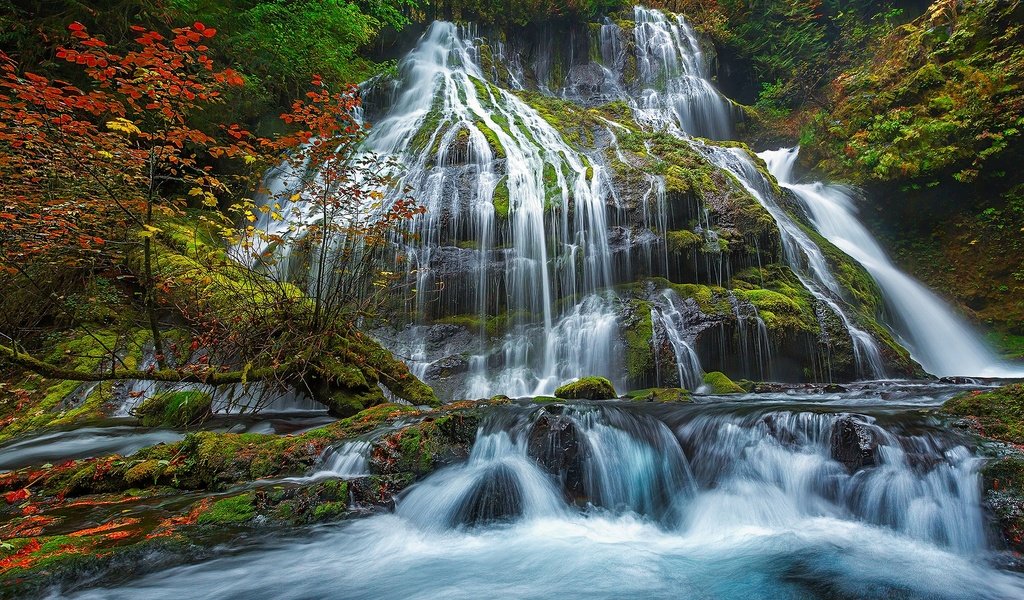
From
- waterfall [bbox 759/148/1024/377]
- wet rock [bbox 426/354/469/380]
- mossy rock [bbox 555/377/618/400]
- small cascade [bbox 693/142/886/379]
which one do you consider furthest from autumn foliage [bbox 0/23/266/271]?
waterfall [bbox 759/148/1024/377]

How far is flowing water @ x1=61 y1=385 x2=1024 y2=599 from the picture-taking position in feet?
9.55

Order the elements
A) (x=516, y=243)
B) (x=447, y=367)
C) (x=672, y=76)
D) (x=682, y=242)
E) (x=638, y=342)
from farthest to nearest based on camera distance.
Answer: (x=672, y=76), (x=516, y=243), (x=682, y=242), (x=447, y=367), (x=638, y=342)

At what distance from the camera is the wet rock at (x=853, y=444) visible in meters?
3.80

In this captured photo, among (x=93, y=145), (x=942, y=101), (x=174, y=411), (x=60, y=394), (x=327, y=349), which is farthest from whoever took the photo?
(x=942, y=101)

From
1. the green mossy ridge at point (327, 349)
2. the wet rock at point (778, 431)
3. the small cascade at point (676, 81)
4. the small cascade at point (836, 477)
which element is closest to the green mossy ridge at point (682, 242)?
the small cascade at point (836, 477)

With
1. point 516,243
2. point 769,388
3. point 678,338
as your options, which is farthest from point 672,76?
point 769,388

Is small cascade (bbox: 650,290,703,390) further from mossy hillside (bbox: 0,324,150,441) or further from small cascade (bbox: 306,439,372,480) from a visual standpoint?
mossy hillside (bbox: 0,324,150,441)

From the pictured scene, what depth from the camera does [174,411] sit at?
19.5ft

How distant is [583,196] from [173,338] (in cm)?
920

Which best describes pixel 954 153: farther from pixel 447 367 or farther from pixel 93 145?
pixel 93 145

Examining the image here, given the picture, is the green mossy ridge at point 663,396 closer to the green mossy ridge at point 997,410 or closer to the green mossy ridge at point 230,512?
the green mossy ridge at point 997,410

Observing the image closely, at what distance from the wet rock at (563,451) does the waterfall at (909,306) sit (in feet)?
34.3

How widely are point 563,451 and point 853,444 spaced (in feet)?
8.56

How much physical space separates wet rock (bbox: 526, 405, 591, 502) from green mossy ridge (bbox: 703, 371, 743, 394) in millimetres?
4248
